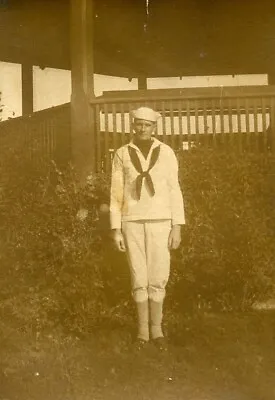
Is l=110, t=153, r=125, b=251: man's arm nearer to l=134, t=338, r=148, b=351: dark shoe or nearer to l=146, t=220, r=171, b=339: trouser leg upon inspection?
l=146, t=220, r=171, b=339: trouser leg

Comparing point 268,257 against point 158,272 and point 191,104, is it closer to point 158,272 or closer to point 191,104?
point 158,272

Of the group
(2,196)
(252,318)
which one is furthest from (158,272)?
(2,196)

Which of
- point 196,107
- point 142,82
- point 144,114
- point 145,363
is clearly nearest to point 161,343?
point 145,363

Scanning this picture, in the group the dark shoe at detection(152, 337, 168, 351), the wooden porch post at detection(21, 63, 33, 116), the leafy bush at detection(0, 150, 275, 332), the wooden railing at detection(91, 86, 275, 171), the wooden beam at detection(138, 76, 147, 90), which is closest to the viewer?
the dark shoe at detection(152, 337, 168, 351)

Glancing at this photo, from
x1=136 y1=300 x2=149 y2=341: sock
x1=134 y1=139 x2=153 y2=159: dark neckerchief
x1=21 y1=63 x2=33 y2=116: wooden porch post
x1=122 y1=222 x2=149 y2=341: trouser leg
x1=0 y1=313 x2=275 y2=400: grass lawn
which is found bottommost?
x1=0 y1=313 x2=275 y2=400: grass lawn

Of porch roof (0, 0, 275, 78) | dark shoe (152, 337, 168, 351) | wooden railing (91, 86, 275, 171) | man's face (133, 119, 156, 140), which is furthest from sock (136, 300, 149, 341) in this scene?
porch roof (0, 0, 275, 78)

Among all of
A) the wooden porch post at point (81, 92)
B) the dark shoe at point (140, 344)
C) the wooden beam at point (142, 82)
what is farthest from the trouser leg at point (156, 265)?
the wooden beam at point (142, 82)
